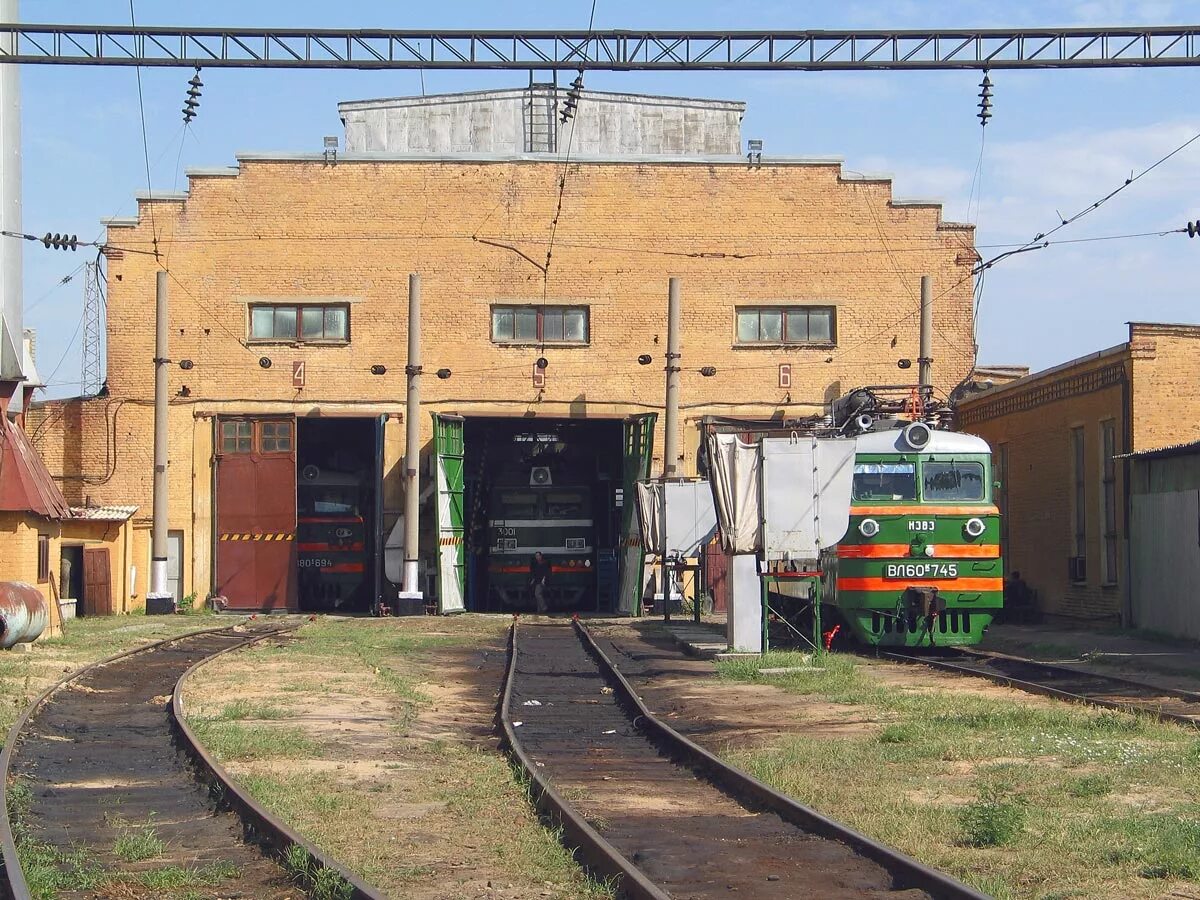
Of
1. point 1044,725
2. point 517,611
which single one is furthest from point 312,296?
point 1044,725

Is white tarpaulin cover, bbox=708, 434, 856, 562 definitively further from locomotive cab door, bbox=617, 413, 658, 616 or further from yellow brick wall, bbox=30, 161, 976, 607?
yellow brick wall, bbox=30, 161, 976, 607

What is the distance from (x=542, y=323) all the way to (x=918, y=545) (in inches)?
725

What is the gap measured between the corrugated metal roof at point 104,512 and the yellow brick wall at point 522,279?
6.07 ft

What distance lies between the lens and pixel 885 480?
68.0 ft

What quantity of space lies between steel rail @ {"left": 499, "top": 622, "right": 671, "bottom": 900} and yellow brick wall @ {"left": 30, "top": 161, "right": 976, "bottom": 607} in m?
25.6

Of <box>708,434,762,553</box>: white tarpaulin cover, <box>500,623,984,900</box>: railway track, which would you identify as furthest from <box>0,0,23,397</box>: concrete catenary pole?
<box>500,623,984,900</box>: railway track

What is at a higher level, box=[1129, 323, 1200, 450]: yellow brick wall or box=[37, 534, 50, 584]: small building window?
box=[1129, 323, 1200, 450]: yellow brick wall

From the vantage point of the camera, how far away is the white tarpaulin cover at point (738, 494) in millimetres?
19422

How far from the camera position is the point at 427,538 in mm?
36406

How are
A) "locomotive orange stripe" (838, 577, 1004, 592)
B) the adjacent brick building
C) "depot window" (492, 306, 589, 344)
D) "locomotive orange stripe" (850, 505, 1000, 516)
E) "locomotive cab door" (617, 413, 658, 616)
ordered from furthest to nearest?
"depot window" (492, 306, 589, 344) < "locomotive cab door" (617, 413, 658, 616) < the adjacent brick building < "locomotive orange stripe" (850, 505, 1000, 516) < "locomotive orange stripe" (838, 577, 1004, 592)

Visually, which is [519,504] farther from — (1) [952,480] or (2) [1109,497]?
(1) [952,480]

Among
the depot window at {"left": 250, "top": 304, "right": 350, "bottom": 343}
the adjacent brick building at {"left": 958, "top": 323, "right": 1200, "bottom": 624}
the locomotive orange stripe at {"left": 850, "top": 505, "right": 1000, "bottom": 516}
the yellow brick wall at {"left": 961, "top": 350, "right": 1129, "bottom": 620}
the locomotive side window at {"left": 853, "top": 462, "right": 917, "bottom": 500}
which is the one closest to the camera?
the locomotive orange stripe at {"left": 850, "top": 505, "right": 1000, "bottom": 516}

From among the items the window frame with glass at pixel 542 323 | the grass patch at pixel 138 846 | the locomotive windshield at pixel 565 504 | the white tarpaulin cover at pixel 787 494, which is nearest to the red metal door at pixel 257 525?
the window frame with glass at pixel 542 323

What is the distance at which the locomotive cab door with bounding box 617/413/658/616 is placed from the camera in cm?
3459
